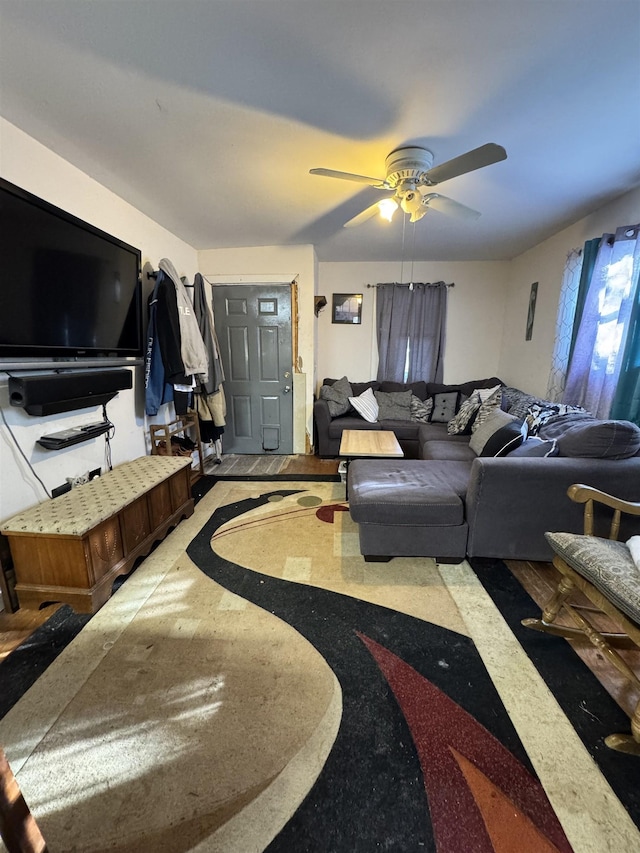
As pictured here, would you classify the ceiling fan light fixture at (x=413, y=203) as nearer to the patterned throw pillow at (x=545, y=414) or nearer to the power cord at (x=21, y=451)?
the patterned throw pillow at (x=545, y=414)

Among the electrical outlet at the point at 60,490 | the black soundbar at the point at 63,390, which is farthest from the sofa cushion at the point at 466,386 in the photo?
the electrical outlet at the point at 60,490

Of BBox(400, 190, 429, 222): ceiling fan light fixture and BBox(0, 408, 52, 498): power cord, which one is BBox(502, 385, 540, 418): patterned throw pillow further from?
BBox(0, 408, 52, 498): power cord

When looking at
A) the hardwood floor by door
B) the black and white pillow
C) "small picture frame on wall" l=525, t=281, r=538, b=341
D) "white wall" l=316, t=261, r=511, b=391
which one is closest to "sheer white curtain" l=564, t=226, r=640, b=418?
the black and white pillow

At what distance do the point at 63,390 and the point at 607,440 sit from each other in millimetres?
2819

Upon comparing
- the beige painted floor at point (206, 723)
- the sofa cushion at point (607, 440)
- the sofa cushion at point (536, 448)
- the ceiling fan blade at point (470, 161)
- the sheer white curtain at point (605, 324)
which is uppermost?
the ceiling fan blade at point (470, 161)

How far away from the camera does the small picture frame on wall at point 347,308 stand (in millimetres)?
4402

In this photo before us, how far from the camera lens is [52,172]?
1853 mm

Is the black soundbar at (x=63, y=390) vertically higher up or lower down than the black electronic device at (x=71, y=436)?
higher up

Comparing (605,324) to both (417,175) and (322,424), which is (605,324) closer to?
(417,175)

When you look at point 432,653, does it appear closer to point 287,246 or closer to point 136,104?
point 136,104

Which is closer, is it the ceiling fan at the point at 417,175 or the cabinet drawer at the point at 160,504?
the ceiling fan at the point at 417,175

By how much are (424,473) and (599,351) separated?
162cm

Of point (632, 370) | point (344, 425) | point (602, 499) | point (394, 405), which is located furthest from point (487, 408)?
point (602, 499)

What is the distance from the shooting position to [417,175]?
6.03 ft
